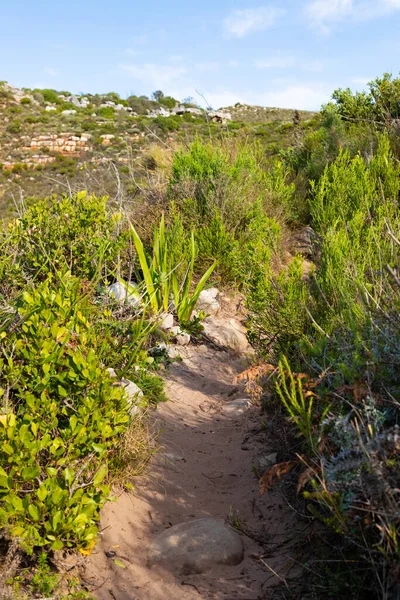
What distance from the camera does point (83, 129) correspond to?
3170cm

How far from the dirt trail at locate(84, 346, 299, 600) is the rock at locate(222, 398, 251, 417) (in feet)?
0.06

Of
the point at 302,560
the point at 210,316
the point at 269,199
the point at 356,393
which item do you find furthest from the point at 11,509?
the point at 269,199

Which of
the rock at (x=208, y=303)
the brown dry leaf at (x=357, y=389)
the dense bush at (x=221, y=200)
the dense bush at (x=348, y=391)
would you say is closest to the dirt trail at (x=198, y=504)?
the dense bush at (x=348, y=391)

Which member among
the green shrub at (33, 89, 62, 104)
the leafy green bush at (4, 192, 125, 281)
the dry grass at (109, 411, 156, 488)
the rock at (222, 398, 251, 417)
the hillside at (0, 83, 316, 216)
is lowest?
the rock at (222, 398, 251, 417)

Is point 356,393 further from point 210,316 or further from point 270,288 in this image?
point 210,316

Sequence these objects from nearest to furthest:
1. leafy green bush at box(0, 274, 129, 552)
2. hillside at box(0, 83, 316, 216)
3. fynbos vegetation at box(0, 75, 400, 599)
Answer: fynbos vegetation at box(0, 75, 400, 599), leafy green bush at box(0, 274, 129, 552), hillside at box(0, 83, 316, 216)

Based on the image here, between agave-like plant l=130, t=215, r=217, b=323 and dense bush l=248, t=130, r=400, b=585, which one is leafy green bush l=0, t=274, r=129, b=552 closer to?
dense bush l=248, t=130, r=400, b=585

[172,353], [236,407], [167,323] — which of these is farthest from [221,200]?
[236,407]

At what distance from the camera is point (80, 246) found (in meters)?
5.12

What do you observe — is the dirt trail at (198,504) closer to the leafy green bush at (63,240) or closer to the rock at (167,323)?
the rock at (167,323)

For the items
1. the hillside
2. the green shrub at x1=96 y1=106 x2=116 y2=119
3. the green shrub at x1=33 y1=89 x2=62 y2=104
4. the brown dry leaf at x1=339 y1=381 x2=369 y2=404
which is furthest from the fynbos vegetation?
the green shrub at x1=33 y1=89 x2=62 y2=104

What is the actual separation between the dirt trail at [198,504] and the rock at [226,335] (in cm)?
69

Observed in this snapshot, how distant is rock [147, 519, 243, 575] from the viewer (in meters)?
2.87

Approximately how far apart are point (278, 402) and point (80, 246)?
7.56 feet
